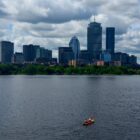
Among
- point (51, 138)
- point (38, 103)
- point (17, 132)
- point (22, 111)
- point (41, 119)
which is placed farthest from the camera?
point (38, 103)

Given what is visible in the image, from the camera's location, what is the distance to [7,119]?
82000mm

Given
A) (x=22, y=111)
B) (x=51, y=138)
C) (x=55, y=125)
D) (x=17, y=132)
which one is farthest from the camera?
(x=22, y=111)

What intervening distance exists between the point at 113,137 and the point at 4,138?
1617 cm

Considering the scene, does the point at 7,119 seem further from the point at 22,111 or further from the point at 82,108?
the point at 82,108

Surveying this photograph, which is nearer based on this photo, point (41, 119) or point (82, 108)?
point (41, 119)

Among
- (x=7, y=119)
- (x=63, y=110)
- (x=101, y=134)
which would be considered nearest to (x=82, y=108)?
(x=63, y=110)

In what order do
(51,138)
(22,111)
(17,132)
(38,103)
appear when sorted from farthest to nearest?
(38,103) → (22,111) → (17,132) → (51,138)

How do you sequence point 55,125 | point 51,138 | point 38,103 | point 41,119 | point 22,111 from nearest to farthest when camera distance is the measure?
point 51,138, point 55,125, point 41,119, point 22,111, point 38,103

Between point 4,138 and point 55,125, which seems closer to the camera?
point 4,138

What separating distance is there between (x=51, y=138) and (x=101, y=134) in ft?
27.9

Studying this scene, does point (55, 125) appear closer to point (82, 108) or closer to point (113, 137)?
point (113, 137)

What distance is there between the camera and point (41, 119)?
81.9 metres

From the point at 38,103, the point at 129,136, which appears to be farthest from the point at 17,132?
the point at 38,103

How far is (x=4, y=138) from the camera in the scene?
213ft
